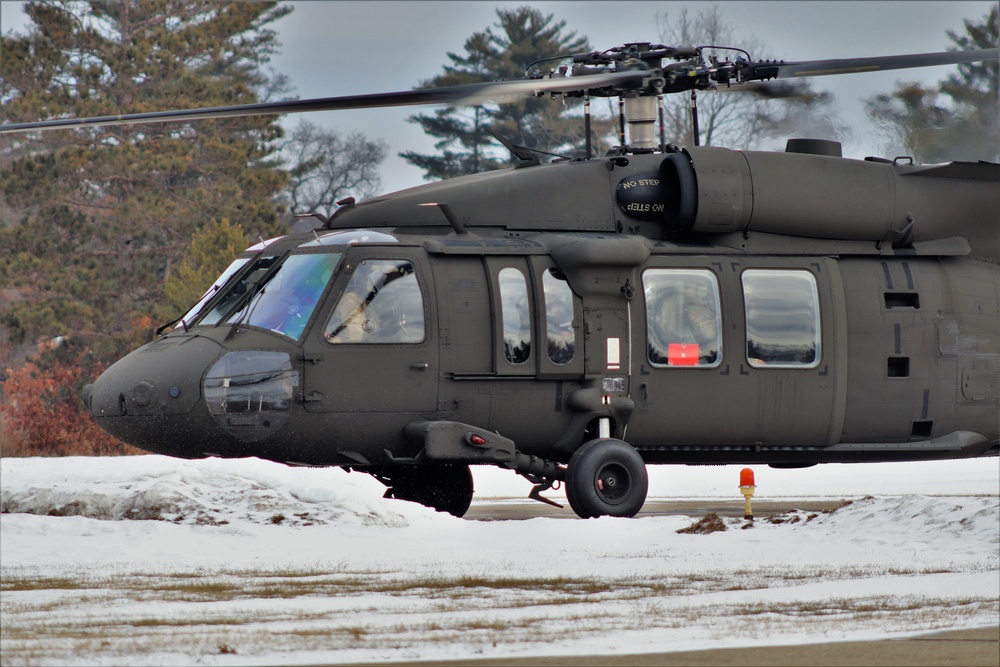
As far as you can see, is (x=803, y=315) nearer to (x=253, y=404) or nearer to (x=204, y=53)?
(x=253, y=404)

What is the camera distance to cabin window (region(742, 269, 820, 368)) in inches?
518

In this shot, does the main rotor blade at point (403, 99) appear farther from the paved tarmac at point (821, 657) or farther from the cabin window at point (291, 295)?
the paved tarmac at point (821, 657)

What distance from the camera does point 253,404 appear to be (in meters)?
11.9

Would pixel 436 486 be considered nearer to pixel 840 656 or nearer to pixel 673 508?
pixel 673 508

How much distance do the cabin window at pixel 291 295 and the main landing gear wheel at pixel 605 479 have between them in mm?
2707

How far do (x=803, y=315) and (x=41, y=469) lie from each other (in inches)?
321

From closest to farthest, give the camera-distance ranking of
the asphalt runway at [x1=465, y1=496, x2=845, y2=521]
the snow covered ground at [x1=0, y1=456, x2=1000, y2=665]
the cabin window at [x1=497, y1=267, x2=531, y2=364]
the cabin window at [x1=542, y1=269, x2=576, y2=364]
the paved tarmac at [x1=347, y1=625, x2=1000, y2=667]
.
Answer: the paved tarmac at [x1=347, y1=625, x2=1000, y2=667], the snow covered ground at [x1=0, y1=456, x2=1000, y2=665], the cabin window at [x1=497, y1=267, x2=531, y2=364], the cabin window at [x1=542, y1=269, x2=576, y2=364], the asphalt runway at [x1=465, y1=496, x2=845, y2=521]

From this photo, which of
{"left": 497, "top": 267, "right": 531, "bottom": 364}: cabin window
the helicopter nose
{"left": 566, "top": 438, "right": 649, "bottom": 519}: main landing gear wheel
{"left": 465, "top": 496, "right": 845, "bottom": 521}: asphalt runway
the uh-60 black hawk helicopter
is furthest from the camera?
{"left": 465, "top": 496, "right": 845, "bottom": 521}: asphalt runway

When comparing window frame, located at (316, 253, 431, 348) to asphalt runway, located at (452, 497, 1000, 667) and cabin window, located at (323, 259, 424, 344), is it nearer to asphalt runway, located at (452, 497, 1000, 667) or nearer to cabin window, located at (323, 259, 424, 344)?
cabin window, located at (323, 259, 424, 344)

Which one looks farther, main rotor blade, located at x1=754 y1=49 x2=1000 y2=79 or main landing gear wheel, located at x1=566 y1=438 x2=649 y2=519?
main landing gear wheel, located at x1=566 y1=438 x2=649 y2=519

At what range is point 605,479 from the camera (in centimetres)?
1255

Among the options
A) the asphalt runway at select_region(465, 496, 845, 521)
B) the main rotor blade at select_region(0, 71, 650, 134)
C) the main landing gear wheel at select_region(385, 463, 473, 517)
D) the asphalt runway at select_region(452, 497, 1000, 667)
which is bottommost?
the asphalt runway at select_region(465, 496, 845, 521)

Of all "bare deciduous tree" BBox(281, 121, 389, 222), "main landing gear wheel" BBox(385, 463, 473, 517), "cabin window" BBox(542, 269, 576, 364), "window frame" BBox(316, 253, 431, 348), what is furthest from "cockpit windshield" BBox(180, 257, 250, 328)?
"bare deciduous tree" BBox(281, 121, 389, 222)

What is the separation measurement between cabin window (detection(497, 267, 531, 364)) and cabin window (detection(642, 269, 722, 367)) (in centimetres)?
117
